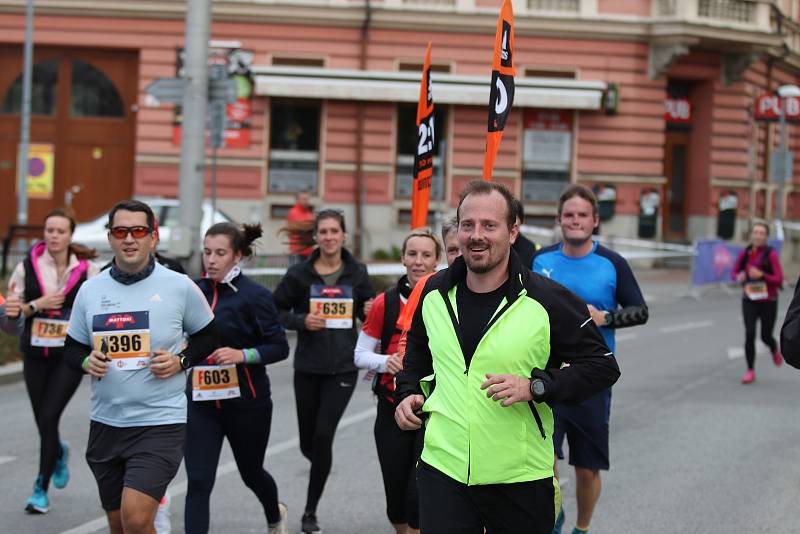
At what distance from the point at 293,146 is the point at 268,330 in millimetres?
24331

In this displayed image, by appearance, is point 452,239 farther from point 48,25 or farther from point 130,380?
point 48,25

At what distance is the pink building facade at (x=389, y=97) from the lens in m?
30.1

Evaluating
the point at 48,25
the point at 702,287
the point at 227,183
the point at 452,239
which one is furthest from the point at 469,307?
the point at 48,25

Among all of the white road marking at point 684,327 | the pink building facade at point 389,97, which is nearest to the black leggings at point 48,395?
the white road marking at point 684,327

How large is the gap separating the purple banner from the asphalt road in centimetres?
1057

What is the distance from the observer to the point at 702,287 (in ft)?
84.6

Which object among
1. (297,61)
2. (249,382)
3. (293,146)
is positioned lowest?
(249,382)

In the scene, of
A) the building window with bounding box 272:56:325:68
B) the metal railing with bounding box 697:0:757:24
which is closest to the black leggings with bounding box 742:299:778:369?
the building window with bounding box 272:56:325:68

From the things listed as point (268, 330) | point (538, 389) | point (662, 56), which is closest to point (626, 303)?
point (268, 330)

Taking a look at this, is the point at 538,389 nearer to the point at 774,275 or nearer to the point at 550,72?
the point at 774,275

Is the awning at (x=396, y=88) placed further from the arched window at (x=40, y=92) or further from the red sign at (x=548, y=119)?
the arched window at (x=40, y=92)

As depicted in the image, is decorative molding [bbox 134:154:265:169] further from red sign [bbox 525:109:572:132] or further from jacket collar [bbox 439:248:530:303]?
jacket collar [bbox 439:248:530:303]

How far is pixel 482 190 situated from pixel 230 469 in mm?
5088

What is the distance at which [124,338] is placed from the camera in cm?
551
